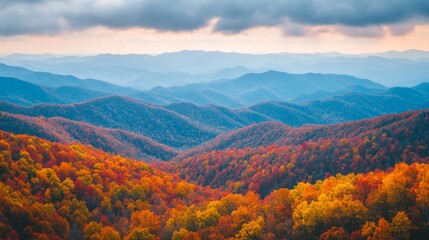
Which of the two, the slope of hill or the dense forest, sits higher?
the dense forest

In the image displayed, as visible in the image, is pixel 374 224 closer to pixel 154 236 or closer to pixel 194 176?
pixel 154 236

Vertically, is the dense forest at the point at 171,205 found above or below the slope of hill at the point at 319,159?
above

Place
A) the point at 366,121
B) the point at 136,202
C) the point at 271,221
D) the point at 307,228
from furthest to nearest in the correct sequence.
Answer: the point at 366,121
the point at 136,202
the point at 271,221
the point at 307,228

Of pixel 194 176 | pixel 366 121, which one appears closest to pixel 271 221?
pixel 194 176

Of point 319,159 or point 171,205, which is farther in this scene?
point 319,159

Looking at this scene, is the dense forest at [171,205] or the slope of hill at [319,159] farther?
the slope of hill at [319,159]

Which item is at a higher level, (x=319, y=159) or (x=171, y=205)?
(x=171, y=205)

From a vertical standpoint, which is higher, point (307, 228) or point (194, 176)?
point (307, 228)

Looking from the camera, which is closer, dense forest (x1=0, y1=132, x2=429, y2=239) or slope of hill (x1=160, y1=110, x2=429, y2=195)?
dense forest (x1=0, y1=132, x2=429, y2=239)
